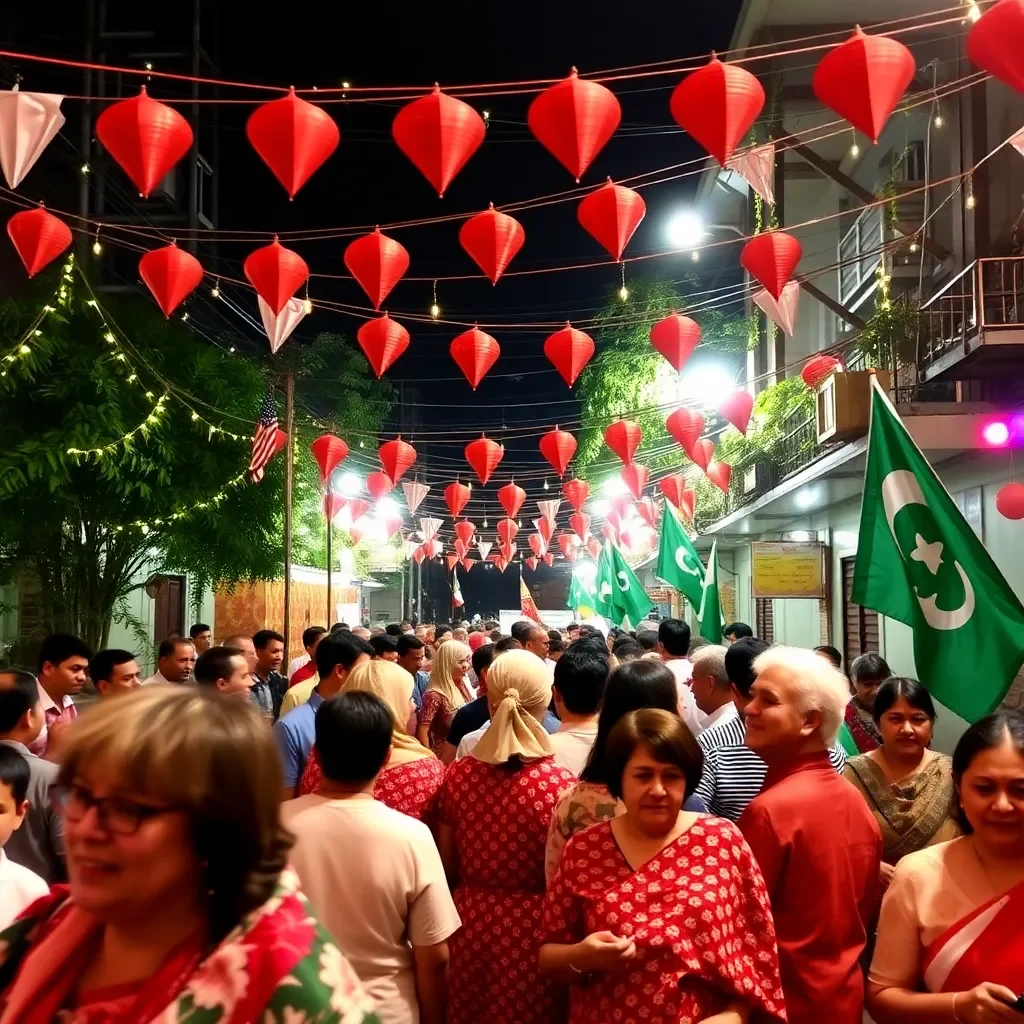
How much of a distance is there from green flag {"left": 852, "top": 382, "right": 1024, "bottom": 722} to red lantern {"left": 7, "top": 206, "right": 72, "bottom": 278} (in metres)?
7.39

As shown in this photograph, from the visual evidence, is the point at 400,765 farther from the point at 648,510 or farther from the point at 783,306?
the point at 648,510

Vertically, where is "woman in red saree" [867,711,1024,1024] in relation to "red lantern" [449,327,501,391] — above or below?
below

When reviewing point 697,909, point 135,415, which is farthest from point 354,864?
point 135,415

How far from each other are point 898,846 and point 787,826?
120 centimetres

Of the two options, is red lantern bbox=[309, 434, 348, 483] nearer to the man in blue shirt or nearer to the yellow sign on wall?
the yellow sign on wall

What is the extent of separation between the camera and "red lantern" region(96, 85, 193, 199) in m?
7.37

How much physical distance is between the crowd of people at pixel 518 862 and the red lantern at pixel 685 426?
13.1m

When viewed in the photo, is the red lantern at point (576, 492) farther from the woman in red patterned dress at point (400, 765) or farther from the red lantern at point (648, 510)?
the woman in red patterned dress at point (400, 765)

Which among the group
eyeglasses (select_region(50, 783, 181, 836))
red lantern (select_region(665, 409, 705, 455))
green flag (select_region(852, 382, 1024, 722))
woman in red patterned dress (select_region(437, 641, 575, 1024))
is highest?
red lantern (select_region(665, 409, 705, 455))

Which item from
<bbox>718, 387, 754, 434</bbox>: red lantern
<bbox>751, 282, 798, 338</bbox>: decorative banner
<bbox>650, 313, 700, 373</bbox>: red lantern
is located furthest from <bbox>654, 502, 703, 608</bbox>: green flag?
<bbox>718, 387, 754, 434</bbox>: red lantern

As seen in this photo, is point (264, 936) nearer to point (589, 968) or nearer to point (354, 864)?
point (589, 968)

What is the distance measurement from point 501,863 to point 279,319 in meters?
8.88

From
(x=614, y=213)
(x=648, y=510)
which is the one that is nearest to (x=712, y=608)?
(x=614, y=213)

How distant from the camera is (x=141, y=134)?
739cm
